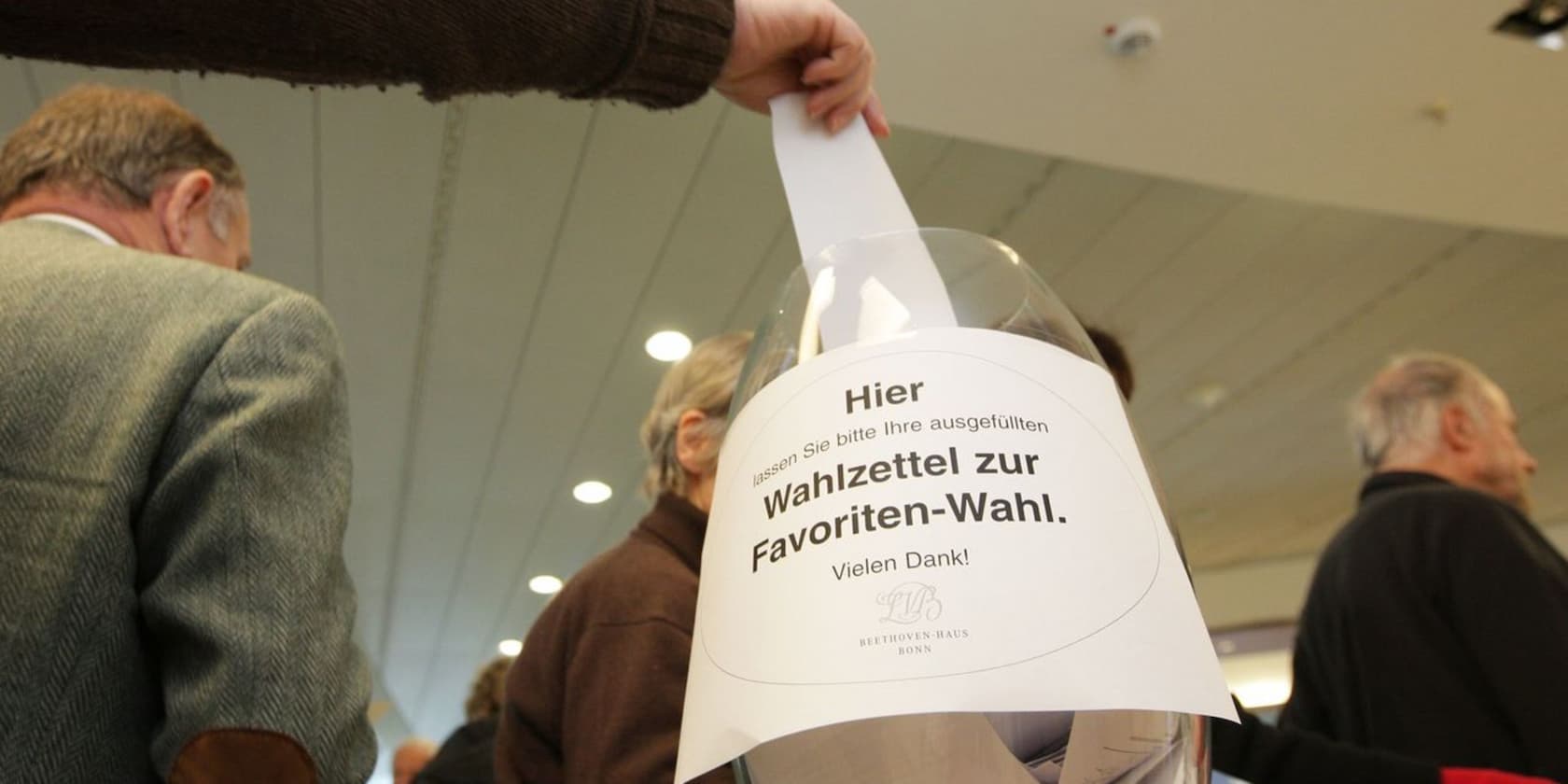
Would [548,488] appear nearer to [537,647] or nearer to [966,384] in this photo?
[537,647]

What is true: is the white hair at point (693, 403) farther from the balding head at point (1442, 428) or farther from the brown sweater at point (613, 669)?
the balding head at point (1442, 428)

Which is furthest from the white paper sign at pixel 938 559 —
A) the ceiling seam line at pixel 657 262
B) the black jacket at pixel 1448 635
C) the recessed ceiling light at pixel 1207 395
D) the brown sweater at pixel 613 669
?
the recessed ceiling light at pixel 1207 395

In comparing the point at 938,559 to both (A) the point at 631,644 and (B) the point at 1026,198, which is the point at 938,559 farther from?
(B) the point at 1026,198

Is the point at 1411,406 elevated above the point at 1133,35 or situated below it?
below

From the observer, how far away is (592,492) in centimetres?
410

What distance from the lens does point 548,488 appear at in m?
4.02

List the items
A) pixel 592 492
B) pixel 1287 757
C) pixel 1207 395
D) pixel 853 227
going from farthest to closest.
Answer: pixel 592 492, pixel 1207 395, pixel 1287 757, pixel 853 227

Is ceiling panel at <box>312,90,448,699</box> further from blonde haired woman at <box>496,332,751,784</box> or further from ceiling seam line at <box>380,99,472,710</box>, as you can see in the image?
blonde haired woman at <box>496,332,751,784</box>

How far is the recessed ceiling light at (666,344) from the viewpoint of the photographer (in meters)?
2.97

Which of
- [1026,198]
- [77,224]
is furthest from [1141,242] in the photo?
[77,224]

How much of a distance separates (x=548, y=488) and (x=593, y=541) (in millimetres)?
→ 710

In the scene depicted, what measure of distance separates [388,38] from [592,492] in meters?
3.82

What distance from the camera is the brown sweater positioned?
665 millimetres

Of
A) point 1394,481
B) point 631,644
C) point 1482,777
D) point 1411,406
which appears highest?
point 1411,406
